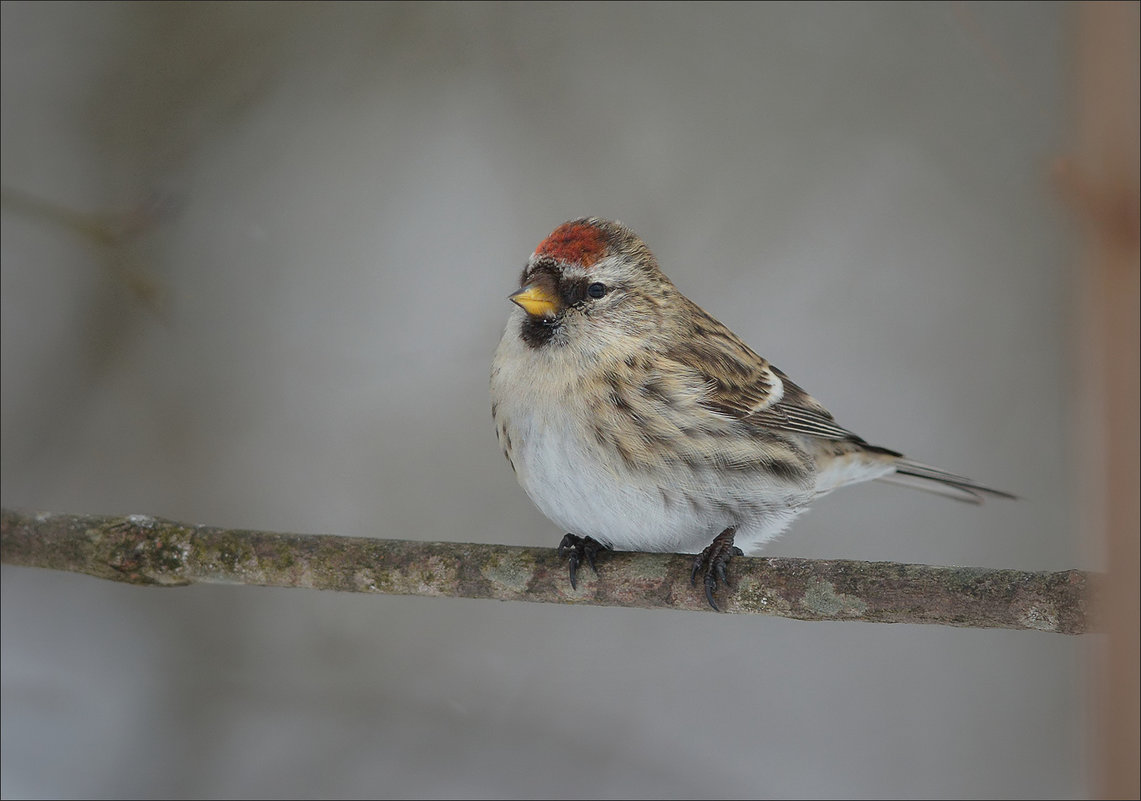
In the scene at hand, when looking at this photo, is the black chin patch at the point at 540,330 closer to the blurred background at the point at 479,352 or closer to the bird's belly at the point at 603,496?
the bird's belly at the point at 603,496

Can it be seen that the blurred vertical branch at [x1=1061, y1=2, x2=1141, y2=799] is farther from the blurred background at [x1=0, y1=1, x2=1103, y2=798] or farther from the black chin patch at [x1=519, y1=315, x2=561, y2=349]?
the blurred background at [x1=0, y1=1, x2=1103, y2=798]

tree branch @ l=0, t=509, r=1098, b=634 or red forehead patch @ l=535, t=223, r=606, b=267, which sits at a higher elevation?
red forehead patch @ l=535, t=223, r=606, b=267

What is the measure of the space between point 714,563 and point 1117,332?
3.50 feet

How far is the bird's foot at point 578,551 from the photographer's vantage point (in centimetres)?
168

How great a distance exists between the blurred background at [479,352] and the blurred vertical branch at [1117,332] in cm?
225

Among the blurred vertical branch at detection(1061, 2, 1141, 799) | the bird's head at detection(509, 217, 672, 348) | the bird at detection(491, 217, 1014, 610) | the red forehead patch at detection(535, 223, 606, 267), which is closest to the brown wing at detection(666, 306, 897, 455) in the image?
the bird at detection(491, 217, 1014, 610)

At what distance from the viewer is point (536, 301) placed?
5.52ft

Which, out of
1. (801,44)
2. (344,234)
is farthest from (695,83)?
(344,234)

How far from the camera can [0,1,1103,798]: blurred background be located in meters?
2.75

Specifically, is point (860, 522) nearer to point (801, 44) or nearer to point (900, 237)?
point (900, 237)

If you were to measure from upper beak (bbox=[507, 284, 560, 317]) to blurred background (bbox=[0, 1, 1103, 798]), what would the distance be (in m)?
1.25

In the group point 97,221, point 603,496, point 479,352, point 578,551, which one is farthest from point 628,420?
point 479,352

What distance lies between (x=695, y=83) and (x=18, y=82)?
197 cm

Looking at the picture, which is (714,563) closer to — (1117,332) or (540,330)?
(540,330)
